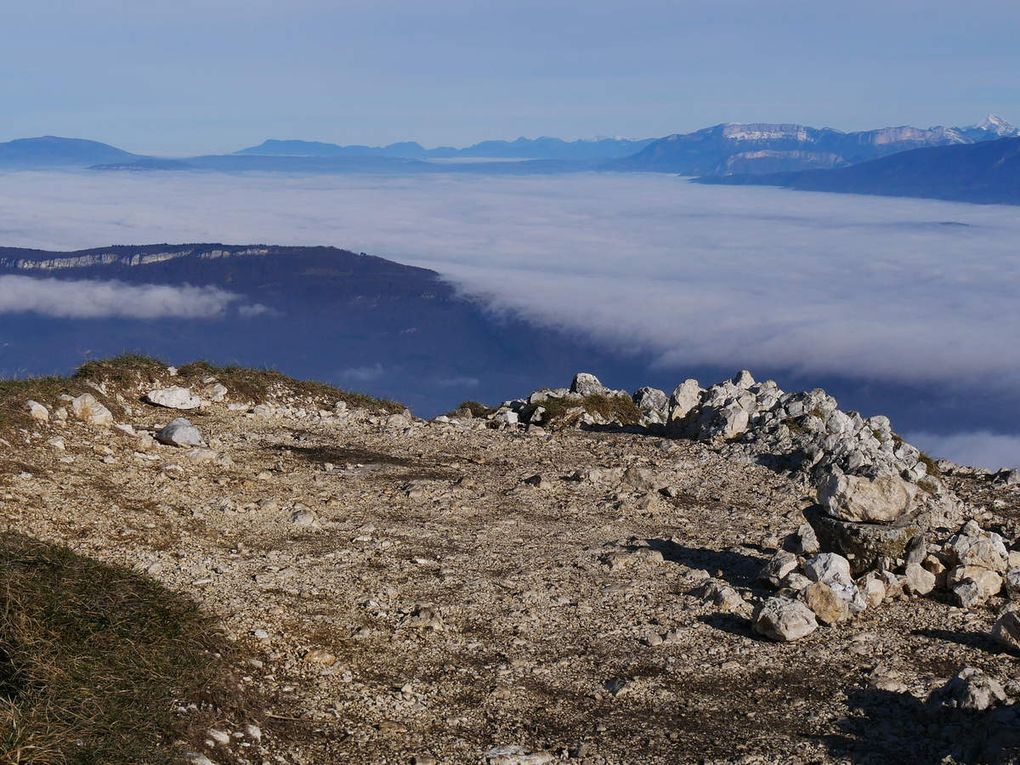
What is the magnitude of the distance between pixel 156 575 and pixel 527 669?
402 cm

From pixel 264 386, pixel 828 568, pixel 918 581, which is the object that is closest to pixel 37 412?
pixel 264 386

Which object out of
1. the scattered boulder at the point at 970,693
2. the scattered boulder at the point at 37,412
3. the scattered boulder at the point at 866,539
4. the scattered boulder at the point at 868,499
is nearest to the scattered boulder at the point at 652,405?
the scattered boulder at the point at 868,499

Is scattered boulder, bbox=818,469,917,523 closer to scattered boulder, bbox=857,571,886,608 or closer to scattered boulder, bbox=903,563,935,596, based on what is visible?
scattered boulder, bbox=903,563,935,596

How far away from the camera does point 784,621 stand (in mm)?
9789

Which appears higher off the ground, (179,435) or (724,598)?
(179,435)

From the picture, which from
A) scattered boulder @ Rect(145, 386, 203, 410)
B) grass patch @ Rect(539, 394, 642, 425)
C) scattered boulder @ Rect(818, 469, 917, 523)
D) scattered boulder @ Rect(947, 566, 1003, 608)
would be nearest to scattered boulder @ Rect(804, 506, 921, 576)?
scattered boulder @ Rect(818, 469, 917, 523)

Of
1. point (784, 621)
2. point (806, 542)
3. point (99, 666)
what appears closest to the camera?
point (99, 666)

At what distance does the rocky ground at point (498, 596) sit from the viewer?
796 cm

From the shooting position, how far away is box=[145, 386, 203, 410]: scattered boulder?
59.4 feet

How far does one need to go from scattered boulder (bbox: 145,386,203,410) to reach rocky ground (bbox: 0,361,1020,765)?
0.22 m

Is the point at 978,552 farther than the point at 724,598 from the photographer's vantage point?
Result: Yes

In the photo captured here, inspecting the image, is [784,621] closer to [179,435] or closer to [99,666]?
[99,666]

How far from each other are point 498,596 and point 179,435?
6949 millimetres

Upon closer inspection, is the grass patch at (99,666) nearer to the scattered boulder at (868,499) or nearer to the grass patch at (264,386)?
the scattered boulder at (868,499)
